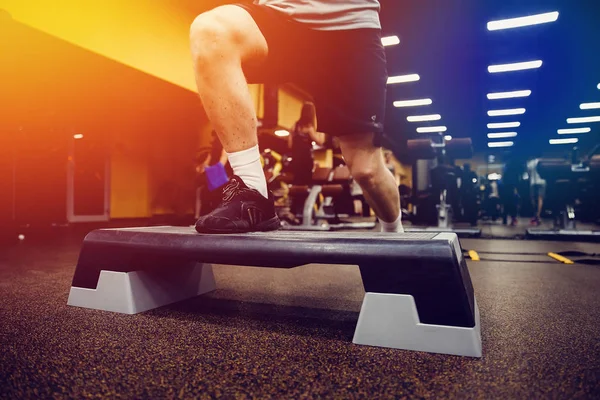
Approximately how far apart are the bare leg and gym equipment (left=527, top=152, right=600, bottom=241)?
13.1 ft

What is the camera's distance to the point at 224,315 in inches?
41.7

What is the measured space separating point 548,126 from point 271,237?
56.8 feet

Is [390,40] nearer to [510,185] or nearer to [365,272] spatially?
[510,185]

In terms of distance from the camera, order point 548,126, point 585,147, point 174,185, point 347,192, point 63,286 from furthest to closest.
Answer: point 585,147
point 548,126
point 174,185
point 347,192
point 63,286

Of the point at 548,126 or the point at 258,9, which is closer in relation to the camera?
the point at 258,9

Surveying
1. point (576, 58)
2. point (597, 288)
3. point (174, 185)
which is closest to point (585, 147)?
point (576, 58)

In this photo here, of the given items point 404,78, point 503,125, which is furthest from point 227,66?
point 503,125

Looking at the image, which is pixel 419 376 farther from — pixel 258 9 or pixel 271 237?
pixel 258 9

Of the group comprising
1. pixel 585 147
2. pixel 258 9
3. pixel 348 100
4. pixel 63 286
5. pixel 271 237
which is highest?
pixel 585 147

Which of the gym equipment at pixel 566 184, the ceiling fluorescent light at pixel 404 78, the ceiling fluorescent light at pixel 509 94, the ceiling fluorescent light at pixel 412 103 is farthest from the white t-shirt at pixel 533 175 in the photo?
the ceiling fluorescent light at pixel 412 103

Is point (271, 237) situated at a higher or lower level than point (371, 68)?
lower

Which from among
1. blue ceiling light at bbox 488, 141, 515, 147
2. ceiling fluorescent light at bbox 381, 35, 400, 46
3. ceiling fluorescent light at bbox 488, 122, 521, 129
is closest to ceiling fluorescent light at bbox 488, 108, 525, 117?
ceiling fluorescent light at bbox 488, 122, 521, 129

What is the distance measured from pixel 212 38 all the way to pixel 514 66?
965cm

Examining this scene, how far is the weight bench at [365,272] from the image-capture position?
762 mm
